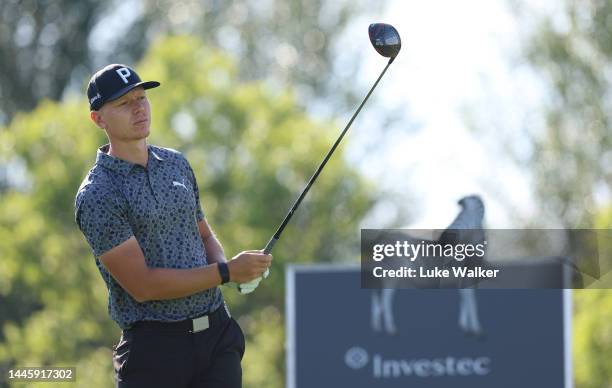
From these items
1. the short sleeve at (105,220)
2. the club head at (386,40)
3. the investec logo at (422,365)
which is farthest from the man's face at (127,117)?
the investec logo at (422,365)

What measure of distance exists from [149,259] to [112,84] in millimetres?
611

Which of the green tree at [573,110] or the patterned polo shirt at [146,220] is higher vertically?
the green tree at [573,110]

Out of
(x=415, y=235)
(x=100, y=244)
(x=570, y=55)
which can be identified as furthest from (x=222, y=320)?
(x=570, y=55)

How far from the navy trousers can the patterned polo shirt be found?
0.17 feet

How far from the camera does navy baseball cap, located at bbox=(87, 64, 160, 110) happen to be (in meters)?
4.41

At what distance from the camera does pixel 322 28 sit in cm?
2636

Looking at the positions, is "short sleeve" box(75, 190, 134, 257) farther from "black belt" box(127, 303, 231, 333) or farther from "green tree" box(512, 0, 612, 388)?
"green tree" box(512, 0, 612, 388)

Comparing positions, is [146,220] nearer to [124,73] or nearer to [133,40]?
[124,73]

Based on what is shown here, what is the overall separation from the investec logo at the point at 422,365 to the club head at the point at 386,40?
5.12 m

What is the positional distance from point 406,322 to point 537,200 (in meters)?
12.6

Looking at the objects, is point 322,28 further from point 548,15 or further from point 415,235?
point 415,235

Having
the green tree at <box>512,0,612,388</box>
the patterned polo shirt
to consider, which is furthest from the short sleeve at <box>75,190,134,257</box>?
the green tree at <box>512,0,612,388</box>

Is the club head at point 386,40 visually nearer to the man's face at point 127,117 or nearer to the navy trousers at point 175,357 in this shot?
the man's face at point 127,117

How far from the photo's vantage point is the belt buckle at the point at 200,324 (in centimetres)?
441
